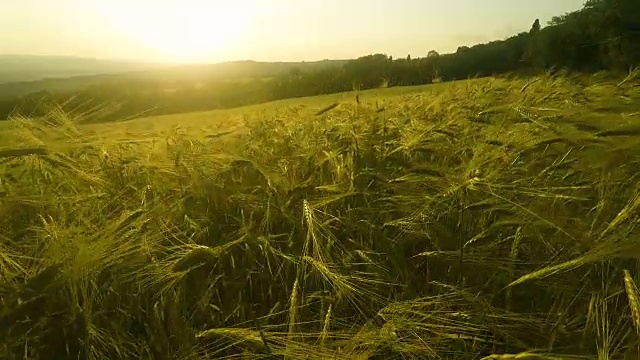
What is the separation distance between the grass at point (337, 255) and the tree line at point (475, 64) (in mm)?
20869

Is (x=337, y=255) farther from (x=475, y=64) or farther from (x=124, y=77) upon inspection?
(x=124, y=77)

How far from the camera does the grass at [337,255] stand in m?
1.08

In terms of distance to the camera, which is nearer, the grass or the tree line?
the grass

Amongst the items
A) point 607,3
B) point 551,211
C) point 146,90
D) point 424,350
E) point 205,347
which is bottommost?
point 146,90

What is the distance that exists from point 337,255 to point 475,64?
121 ft

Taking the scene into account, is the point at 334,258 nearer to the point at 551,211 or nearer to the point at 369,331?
the point at 369,331

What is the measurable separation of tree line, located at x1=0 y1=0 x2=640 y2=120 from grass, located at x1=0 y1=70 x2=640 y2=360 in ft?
68.5

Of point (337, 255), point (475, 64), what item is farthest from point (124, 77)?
point (337, 255)

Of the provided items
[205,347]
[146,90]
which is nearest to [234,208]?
[205,347]

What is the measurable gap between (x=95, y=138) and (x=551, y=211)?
205 cm

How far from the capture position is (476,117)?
8.38ft

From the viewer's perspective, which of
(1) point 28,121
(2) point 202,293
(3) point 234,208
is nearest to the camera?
(2) point 202,293

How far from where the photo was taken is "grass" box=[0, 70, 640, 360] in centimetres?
108

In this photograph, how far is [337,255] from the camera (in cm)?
142
